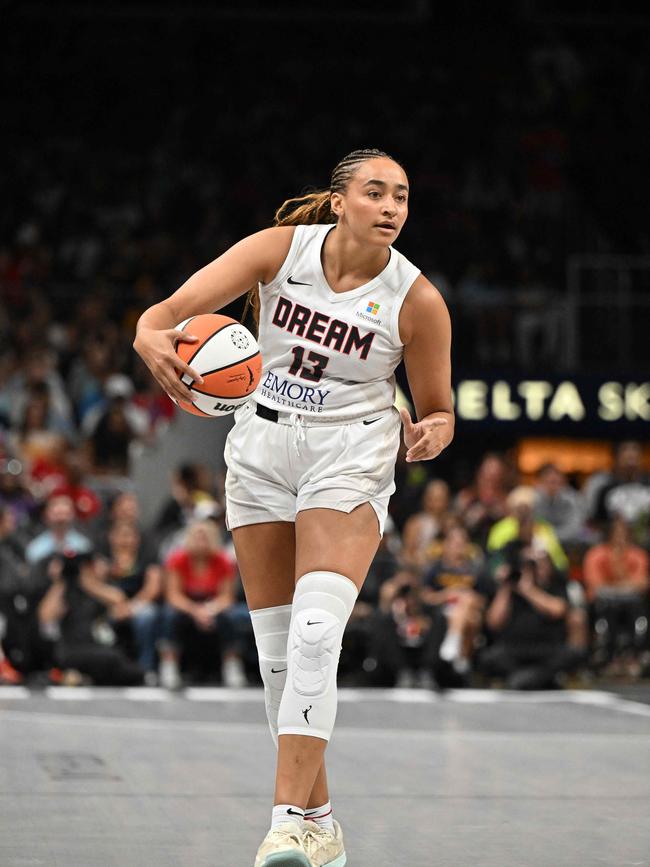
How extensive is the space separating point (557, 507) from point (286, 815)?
412 inches

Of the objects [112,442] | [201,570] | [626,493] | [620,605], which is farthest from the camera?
[626,493]

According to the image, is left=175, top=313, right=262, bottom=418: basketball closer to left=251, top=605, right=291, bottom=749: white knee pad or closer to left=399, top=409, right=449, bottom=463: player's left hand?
left=399, top=409, right=449, bottom=463: player's left hand

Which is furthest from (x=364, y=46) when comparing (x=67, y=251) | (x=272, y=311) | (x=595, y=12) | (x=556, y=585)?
(x=272, y=311)

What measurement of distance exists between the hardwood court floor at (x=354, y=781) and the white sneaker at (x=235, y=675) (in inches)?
39.4

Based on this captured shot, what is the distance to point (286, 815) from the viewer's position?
4566 mm

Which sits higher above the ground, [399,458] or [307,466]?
[399,458]

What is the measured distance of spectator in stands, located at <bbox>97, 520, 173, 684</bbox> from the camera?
12.2 m

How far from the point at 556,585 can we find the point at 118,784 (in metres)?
6.38

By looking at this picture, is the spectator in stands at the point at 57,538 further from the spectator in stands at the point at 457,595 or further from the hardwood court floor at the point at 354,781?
the spectator in stands at the point at 457,595

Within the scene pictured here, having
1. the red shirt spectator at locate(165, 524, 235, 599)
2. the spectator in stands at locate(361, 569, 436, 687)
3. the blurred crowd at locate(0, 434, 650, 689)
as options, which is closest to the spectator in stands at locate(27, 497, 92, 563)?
the blurred crowd at locate(0, 434, 650, 689)

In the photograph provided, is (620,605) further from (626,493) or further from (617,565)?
(626,493)

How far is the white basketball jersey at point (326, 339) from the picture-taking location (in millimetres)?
4887

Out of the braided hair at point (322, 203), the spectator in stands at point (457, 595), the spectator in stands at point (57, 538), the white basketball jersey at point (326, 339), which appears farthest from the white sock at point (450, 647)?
the white basketball jersey at point (326, 339)

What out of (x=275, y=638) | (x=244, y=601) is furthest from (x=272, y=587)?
(x=244, y=601)
